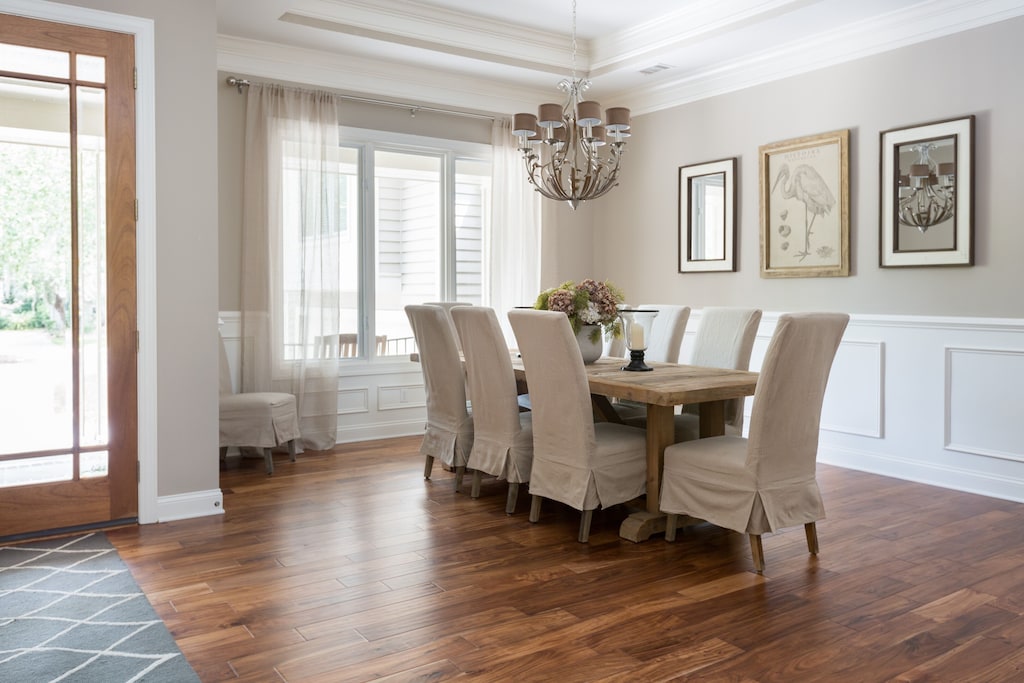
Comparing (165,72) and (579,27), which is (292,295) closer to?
(165,72)

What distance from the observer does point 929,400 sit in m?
4.62

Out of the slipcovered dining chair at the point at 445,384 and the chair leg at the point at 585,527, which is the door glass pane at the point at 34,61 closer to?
the slipcovered dining chair at the point at 445,384

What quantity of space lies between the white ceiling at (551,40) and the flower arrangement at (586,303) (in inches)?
84.4

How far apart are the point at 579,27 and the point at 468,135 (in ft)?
4.07

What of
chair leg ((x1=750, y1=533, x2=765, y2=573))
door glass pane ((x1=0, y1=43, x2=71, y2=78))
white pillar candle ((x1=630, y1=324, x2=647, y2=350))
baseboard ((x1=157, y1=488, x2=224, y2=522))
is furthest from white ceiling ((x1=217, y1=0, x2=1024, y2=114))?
chair leg ((x1=750, y1=533, x2=765, y2=573))

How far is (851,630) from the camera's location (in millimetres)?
2570

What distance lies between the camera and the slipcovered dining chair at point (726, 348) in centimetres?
427

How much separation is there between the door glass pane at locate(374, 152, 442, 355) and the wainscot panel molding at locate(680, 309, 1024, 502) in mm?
3098

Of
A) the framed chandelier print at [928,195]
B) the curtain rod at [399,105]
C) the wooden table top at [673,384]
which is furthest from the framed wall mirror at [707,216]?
the wooden table top at [673,384]

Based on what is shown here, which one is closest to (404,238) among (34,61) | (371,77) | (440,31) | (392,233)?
(392,233)

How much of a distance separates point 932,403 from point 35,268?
4793 mm

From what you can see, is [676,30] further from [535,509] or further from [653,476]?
[535,509]

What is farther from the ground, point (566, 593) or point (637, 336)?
point (637, 336)

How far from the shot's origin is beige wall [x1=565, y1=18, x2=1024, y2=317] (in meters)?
4.28
